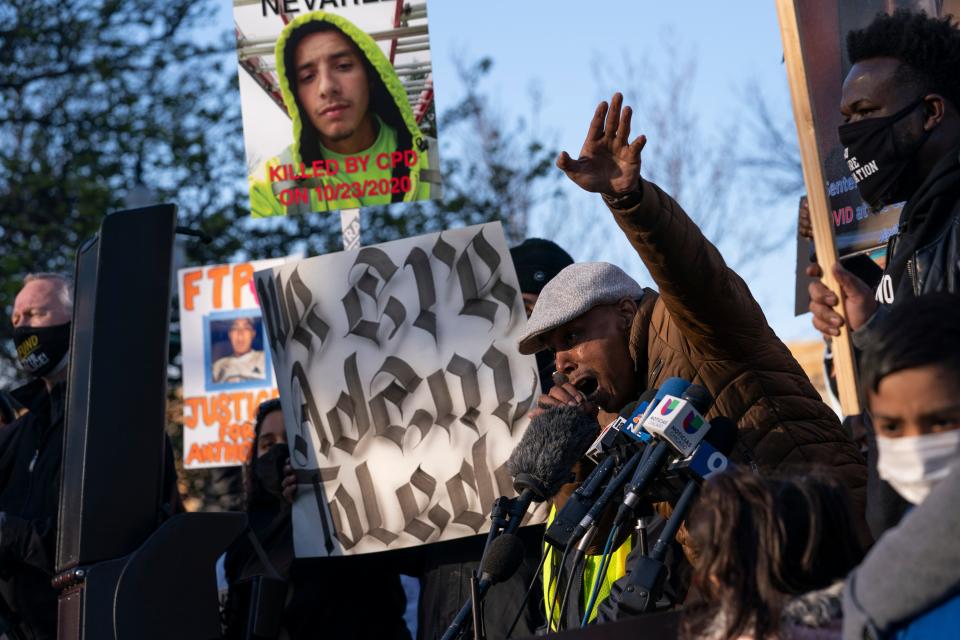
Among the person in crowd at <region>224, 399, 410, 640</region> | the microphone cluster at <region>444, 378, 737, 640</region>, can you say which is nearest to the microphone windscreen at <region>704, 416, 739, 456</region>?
the microphone cluster at <region>444, 378, 737, 640</region>

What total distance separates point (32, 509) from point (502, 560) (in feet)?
9.84

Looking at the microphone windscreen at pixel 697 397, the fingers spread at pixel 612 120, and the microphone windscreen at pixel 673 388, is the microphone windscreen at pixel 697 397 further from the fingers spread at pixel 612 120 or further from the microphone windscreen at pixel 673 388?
the fingers spread at pixel 612 120

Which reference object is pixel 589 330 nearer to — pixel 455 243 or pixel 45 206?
pixel 455 243

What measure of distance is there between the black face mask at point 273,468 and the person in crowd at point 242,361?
9.93ft

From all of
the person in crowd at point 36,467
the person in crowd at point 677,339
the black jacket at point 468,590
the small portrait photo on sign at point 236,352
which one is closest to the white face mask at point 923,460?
the person in crowd at point 677,339

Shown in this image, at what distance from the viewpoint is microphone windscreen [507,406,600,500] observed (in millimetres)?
3742

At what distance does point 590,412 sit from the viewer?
4117 mm

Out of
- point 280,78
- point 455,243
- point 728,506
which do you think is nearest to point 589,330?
point 455,243

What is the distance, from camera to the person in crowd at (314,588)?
5.95 metres

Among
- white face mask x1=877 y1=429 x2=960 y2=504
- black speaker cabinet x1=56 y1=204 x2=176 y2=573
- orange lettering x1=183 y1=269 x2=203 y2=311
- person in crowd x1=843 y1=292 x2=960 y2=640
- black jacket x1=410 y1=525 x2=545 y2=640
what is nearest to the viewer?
person in crowd x1=843 y1=292 x2=960 y2=640

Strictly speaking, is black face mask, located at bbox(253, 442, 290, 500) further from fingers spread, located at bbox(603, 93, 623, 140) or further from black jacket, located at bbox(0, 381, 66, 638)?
fingers spread, located at bbox(603, 93, 623, 140)

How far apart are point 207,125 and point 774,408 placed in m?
14.8

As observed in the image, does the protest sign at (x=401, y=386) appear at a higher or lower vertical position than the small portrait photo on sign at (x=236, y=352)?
lower

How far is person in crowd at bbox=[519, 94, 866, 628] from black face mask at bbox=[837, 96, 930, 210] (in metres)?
0.44
